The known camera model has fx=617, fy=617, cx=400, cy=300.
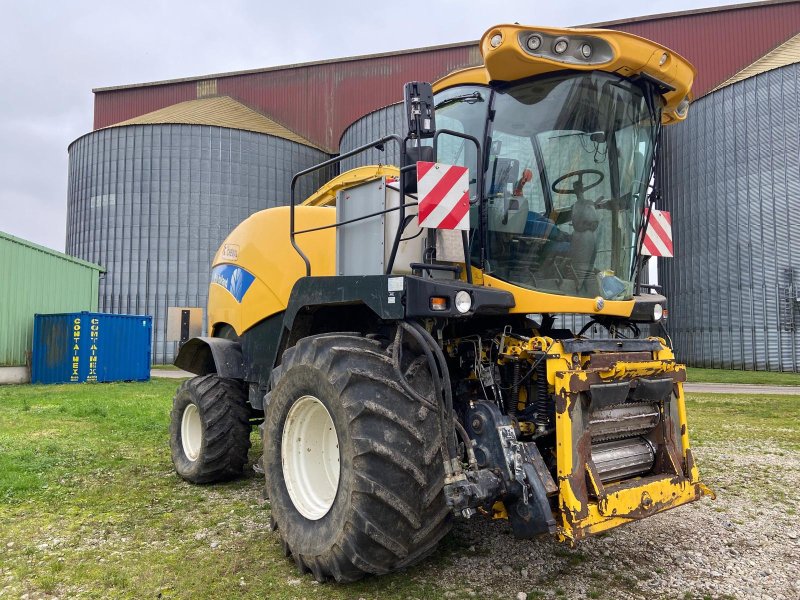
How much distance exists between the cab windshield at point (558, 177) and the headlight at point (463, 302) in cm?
55

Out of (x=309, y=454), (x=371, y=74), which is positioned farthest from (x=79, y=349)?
(x=371, y=74)

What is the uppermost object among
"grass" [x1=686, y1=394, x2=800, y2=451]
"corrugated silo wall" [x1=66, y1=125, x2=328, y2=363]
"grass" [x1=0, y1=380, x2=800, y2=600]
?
"corrugated silo wall" [x1=66, y1=125, x2=328, y2=363]

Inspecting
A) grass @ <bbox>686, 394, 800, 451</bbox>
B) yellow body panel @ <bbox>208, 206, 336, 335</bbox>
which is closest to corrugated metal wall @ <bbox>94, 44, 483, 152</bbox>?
grass @ <bbox>686, 394, 800, 451</bbox>

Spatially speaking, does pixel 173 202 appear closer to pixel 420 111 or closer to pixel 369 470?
pixel 420 111

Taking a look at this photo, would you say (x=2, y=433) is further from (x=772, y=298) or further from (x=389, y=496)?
(x=772, y=298)

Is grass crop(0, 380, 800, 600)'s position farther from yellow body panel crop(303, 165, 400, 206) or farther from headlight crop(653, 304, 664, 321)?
yellow body panel crop(303, 165, 400, 206)

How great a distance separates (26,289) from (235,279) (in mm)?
16810

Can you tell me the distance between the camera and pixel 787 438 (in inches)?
341

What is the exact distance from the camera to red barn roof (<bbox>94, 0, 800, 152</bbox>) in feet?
94.9

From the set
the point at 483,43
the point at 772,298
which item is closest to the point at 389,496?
the point at 483,43

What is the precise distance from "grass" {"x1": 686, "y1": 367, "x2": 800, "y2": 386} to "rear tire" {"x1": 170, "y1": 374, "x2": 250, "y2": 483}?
1617 cm

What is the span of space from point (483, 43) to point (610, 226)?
1473 mm

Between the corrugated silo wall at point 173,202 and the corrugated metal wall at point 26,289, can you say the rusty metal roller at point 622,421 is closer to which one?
the corrugated metal wall at point 26,289

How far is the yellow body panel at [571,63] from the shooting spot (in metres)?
3.75
